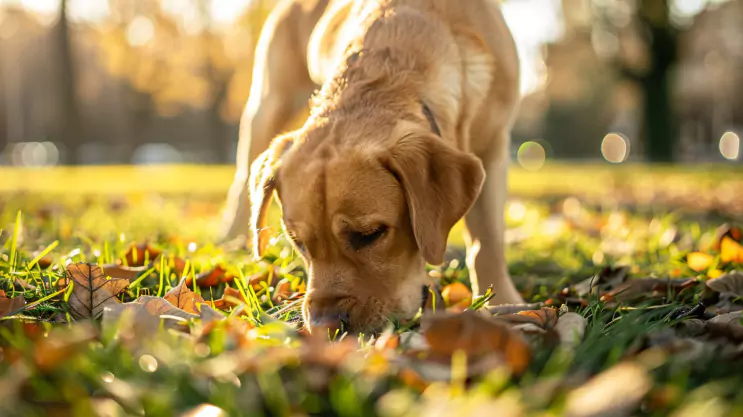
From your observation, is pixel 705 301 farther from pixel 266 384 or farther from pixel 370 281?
pixel 266 384

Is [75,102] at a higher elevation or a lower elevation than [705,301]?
lower

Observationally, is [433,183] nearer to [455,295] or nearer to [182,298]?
[455,295]

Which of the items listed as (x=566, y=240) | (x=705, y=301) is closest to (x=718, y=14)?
(x=566, y=240)

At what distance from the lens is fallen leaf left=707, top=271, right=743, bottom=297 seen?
2766mm

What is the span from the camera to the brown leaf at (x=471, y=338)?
171cm

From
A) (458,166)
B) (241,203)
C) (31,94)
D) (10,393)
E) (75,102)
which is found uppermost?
(458,166)

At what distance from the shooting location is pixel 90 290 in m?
2.46

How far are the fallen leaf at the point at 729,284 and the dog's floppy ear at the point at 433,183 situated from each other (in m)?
1.00

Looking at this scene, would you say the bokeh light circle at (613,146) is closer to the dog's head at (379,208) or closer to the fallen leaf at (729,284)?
the fallen leaf at (729,284)

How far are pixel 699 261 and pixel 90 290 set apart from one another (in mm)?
2727

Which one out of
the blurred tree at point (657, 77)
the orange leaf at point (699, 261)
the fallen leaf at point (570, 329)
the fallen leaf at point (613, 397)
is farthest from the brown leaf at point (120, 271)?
the blurred tree at point (657, 77)

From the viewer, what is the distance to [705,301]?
8.99ft

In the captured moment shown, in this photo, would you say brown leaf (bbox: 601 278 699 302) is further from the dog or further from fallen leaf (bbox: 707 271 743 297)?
the dog

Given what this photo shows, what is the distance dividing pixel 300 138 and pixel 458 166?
2.37 ft
